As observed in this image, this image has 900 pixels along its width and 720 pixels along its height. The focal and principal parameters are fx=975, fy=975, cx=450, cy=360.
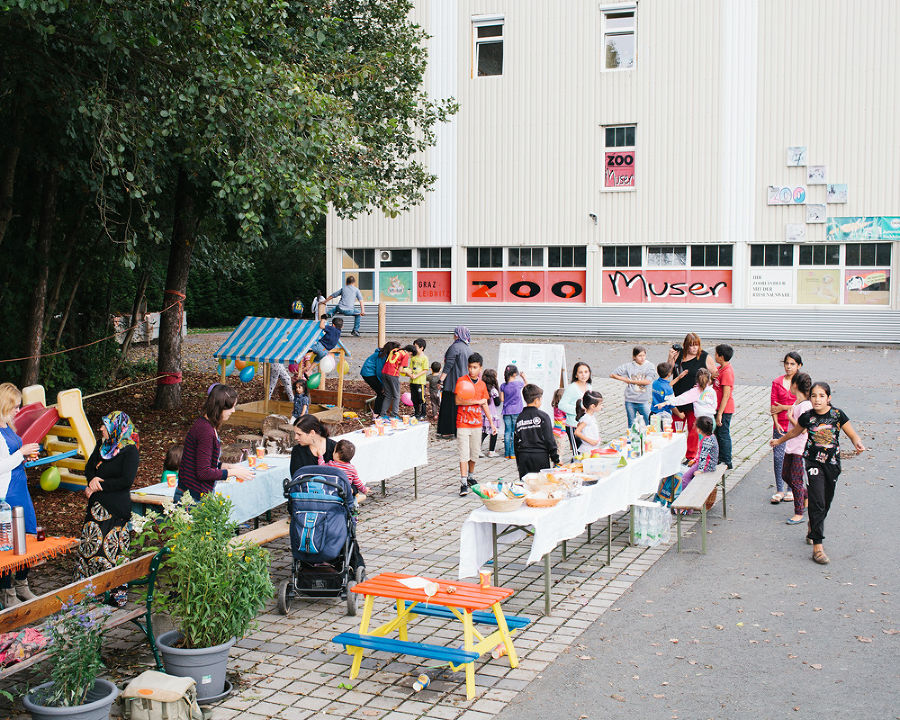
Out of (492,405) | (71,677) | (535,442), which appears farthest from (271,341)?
(71,677)

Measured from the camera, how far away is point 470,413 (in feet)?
38.8

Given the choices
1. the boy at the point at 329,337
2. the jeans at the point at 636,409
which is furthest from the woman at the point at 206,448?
the boy at the point at 329,337

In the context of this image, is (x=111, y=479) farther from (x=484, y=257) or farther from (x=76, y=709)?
(x=484, y=257)

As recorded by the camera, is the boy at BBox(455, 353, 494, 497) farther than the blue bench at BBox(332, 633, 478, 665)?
Yes

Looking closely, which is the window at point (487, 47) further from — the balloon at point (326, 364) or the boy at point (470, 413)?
the boy at point (470, 413)

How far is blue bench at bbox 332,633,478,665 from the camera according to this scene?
6.44 meters

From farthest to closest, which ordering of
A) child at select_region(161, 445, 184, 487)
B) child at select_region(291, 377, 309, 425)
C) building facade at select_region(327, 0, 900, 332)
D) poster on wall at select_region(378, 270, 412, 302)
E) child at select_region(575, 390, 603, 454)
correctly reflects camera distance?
poster on wall at select_region(378, 270, 412, 302) → building facade at select_region(327, 0, 900, 332) → child at select_region(291, 377, 309, 425) → child at select_region(575, 390, 603, 454) → child at select_region(161, 445, 184, 487)

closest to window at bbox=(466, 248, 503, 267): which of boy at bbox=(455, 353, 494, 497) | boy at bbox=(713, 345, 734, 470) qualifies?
boy at bbox=(713, 345, 734, 470)

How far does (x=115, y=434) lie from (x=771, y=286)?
26.3m

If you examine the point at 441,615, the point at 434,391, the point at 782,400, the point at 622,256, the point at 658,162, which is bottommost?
the point at 441,615

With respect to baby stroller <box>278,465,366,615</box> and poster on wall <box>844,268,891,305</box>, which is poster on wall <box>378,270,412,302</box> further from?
baby stroller <box>278,465,366,615</box>

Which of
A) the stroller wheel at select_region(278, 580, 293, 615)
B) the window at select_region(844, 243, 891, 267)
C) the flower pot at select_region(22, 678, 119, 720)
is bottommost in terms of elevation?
the stroller wheel at select_region(278, 580, 293, 615)

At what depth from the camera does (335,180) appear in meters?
12.6

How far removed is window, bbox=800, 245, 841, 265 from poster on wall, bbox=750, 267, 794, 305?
1.90ft
